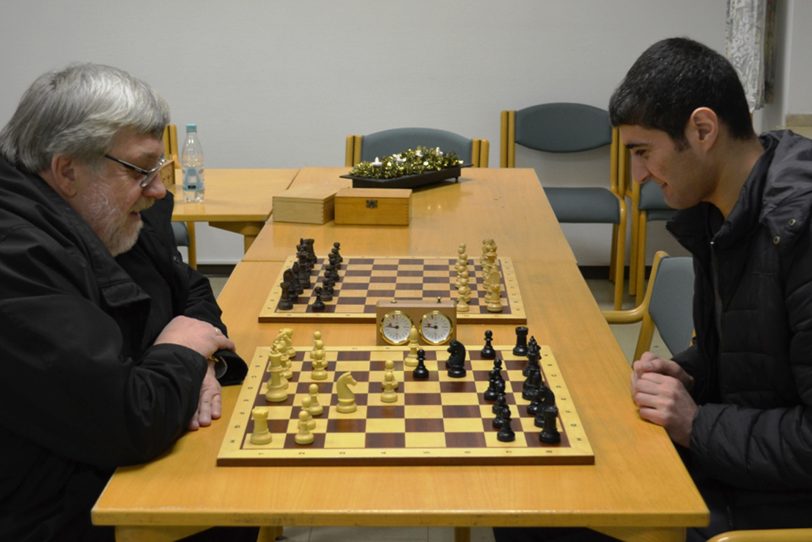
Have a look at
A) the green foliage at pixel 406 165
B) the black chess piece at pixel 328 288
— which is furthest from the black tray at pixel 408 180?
the black chess piece at pixel 328 288

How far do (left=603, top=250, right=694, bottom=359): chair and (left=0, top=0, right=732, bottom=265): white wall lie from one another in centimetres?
327

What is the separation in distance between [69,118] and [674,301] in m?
1.74

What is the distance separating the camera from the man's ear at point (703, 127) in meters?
2.05

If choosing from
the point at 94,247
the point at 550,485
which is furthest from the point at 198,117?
the point at 550,485

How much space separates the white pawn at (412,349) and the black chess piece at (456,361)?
75mm

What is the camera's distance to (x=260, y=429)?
6.00 ft

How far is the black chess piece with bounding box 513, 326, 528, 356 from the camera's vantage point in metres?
2.24

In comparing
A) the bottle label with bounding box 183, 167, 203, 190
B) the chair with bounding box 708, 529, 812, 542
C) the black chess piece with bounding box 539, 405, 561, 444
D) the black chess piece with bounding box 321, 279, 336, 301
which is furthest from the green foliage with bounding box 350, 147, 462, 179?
the chair with bounding box 708, 529, 812, 542

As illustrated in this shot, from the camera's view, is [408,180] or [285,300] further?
[408,180]

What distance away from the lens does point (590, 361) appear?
2.27 m

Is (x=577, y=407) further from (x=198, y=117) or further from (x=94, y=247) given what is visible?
(x=198, y=117)

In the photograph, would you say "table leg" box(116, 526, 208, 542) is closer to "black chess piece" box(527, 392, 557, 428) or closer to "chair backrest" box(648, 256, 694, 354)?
"black chess piece" box(527, 392, 557, 428)

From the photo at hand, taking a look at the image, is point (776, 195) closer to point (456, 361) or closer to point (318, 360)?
point (456, 361)

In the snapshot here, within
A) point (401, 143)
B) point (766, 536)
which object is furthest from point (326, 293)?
point (401, 143)
